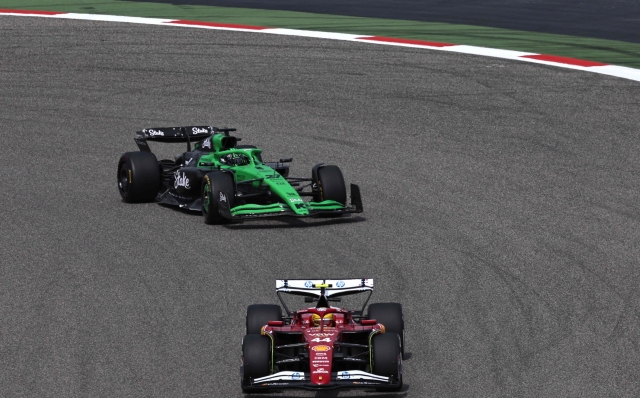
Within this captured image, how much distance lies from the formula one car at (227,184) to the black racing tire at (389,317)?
4226 mm

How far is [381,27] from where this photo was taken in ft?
88.2

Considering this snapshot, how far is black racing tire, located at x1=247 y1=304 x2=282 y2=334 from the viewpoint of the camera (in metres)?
9.48

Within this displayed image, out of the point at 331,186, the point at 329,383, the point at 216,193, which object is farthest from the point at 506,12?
the point at 329,383

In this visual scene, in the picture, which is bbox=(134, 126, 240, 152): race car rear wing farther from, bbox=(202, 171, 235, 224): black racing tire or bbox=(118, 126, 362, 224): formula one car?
bbox=(202, 171, 235, 224): black racing tire

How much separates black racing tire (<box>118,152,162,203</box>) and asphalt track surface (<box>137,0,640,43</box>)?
43.5ft

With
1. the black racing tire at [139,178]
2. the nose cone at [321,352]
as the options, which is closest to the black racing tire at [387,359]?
the nose cone at [321,352]

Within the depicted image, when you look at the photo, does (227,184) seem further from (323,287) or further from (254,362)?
(254,362)

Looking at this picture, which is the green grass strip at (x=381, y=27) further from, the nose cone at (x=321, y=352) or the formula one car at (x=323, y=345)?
the nose cone at (x=321, y=352)

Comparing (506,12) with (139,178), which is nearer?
(139,178)

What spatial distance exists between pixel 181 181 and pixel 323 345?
633 centimetres

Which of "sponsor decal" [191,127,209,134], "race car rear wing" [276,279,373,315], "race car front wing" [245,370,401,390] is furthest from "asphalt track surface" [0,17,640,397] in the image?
"sponsor decal" [191,127,209,134]

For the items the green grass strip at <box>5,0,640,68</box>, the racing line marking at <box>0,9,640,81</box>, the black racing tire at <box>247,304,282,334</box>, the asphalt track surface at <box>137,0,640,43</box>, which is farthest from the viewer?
the asphalt track surface at <box>137,0,640,43</box>

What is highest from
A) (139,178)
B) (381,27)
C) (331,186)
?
(331,186)

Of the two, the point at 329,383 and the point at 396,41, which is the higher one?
the point at 329,383
